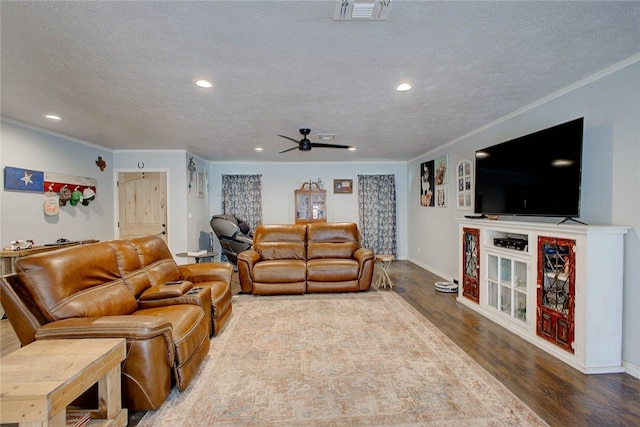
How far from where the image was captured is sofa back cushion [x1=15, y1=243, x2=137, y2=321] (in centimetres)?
185

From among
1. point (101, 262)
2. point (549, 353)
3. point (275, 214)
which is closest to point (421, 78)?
point (549, 353)

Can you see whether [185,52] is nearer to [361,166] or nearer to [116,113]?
[116,113]

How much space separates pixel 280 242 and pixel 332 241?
0.89 m

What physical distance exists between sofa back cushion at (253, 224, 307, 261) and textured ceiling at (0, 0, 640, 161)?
1.96 meters

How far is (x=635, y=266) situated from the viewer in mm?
2250

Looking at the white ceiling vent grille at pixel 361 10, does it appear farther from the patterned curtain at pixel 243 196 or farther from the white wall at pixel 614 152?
the patterned curtain at pixel 243 196

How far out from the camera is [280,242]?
4996mm

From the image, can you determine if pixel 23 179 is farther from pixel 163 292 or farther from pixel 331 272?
pixel 331 272

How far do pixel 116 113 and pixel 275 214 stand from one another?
170 inches

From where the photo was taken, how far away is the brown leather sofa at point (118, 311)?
1795mm

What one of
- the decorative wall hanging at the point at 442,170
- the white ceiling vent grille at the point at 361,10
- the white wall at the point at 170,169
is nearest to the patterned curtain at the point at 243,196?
the white wall at the point at 170,169

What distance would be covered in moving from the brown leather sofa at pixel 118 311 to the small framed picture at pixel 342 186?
5035 mm

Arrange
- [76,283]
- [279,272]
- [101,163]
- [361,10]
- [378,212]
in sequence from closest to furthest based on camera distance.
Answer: [361,10]
[76,283]
[279,272]
[101,163]
[378,212]

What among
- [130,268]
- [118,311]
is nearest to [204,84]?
[130,268]
